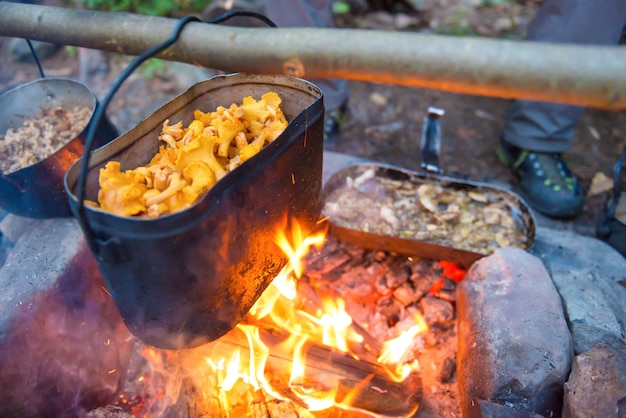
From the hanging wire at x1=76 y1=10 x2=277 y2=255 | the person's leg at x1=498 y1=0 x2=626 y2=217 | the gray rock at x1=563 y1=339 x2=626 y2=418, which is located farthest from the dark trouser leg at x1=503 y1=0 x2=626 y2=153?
the hanging wire at x1=76 y1=10 x2=277 y2=255

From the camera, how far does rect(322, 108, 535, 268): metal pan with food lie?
2895mm

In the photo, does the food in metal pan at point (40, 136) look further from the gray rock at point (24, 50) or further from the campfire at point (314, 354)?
the gray rock at point (24, 50)

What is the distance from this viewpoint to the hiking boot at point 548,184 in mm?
3740

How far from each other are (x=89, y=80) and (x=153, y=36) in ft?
15.1

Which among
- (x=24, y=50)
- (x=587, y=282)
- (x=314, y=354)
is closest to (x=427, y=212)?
(x=587, y=282)

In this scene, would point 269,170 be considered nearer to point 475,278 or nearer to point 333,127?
point 475,278

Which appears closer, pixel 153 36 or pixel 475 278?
pixel 153 36

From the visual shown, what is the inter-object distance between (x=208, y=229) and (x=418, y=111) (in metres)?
3.96

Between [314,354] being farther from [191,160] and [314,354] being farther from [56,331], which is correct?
[56,331]

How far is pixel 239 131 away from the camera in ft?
6.70

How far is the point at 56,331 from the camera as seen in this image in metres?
2.29

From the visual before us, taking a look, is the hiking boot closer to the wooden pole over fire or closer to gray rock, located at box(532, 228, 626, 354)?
gray rock, located at box(532, 228, 626, 354)

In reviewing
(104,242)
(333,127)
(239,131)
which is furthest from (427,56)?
(333,127)

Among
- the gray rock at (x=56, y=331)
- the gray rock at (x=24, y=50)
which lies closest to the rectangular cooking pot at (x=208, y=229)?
the gray rock at (x=56, y=331)
